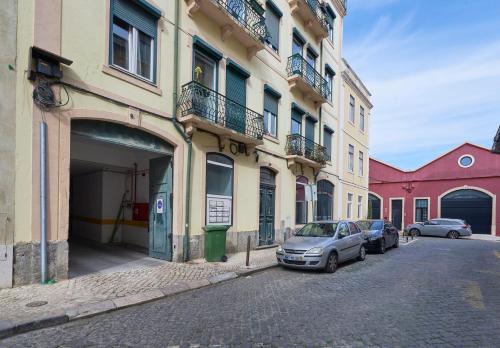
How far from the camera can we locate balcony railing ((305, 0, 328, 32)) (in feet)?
53.7

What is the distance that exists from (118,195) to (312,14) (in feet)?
40.3

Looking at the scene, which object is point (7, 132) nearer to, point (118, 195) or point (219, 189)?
point (219, 189)

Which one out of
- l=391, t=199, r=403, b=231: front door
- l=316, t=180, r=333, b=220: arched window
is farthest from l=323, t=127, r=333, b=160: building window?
l=391, t=199, r=403, b=231: front door

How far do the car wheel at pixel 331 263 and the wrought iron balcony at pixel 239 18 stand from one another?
7.77 m

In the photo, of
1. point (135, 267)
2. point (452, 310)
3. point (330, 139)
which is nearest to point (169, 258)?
point (135, 267)

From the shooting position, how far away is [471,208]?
28422 millimetres

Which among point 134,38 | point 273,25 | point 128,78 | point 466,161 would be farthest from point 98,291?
point 466,161

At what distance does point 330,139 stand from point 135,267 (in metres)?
14.5

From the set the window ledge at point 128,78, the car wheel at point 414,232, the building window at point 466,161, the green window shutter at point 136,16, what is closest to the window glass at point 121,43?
the green window shutter at point 136,16

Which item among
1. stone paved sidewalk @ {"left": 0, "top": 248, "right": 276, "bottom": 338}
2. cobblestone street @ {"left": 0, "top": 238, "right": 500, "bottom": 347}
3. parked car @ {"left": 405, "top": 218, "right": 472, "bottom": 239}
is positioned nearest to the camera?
cobblestone street @ {"left": 0, "top": 238, "right": 500, "bottom": 347}

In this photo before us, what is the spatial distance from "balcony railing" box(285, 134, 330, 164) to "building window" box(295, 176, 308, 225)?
1.19m

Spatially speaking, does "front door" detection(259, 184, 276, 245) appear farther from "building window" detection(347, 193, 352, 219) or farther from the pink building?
the pink building

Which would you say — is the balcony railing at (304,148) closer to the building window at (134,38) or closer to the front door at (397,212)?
the building window at (134,38)

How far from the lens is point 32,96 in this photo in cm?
644
